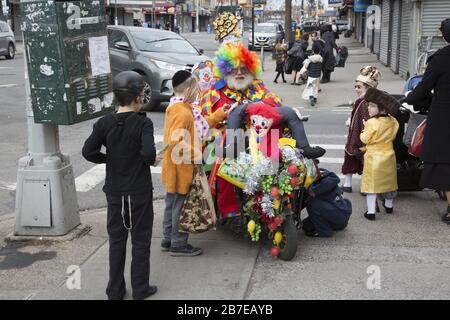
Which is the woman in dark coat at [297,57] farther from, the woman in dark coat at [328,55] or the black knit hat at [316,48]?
the black knit hat at [316,48]

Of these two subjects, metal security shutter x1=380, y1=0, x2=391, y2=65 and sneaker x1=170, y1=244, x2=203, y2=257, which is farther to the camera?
metal security shutter x1=380, y1=0, x2=391, y2=65

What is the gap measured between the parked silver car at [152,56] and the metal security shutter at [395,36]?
8.46m

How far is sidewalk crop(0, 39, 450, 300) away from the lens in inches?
162

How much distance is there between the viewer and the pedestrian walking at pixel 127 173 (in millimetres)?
3816

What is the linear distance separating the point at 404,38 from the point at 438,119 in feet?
47.6

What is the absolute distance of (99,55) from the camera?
5012mm

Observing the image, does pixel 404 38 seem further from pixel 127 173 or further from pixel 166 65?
pixel 127 173

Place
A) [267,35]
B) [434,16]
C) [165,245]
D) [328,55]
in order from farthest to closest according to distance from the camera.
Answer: [267,35]
[328,55]
[434,16]
[165,245]

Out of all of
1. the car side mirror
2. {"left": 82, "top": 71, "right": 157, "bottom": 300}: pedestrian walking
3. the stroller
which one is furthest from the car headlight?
{"left": 82, "top": 71, "right": 157, "bottom": 300}: pedestrian walking

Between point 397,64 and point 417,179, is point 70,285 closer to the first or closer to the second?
point 417,179

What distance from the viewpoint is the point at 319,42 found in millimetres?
17750

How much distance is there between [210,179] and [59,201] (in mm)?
1306

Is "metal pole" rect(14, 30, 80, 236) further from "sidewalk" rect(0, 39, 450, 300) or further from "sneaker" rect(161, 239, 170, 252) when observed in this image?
"sneaker" rect(161, 239, 170, 252)

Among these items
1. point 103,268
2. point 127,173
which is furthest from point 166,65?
point 127,173
